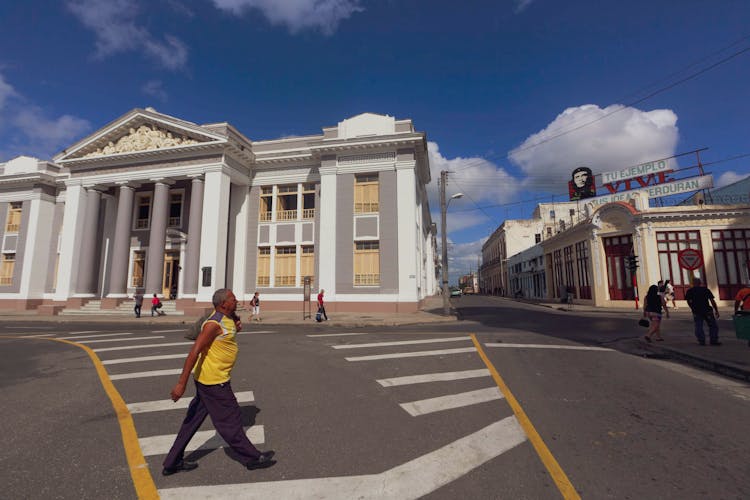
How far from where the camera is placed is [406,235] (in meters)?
22.6

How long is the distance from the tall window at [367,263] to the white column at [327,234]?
146 centimetres

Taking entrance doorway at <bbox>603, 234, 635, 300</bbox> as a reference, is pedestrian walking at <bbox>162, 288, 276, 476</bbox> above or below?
below

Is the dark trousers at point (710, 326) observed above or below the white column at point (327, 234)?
below

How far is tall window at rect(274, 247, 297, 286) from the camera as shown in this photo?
25.0 metres

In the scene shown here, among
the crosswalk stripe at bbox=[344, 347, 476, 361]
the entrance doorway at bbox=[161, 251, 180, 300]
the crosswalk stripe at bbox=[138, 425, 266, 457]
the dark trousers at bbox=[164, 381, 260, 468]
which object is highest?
the entrance doorway at bbox=[161, 251, 180, 300]

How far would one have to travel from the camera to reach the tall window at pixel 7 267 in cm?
2861

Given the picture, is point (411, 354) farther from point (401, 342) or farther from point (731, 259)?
point (731, 259)

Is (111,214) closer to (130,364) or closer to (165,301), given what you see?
(165,301)

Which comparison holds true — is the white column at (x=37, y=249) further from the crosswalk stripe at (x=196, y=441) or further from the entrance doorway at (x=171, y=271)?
the crosswalk stripe at (x=196, y=441)

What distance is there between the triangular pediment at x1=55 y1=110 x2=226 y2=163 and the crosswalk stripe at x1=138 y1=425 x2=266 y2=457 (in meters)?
22.8

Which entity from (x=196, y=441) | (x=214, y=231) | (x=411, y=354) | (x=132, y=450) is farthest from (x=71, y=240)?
(x=196, y=441)

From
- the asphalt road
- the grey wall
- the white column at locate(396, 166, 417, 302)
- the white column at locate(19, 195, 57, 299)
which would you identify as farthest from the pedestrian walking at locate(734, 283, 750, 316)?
the white column at locate(19, 195, 57, 299)

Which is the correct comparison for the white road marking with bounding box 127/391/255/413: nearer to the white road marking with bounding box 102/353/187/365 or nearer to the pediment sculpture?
the white road marking with bounding box 102/353/187/365

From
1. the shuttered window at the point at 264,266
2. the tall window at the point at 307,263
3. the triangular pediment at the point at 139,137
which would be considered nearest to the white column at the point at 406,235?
the tall window at the point at 307,263
